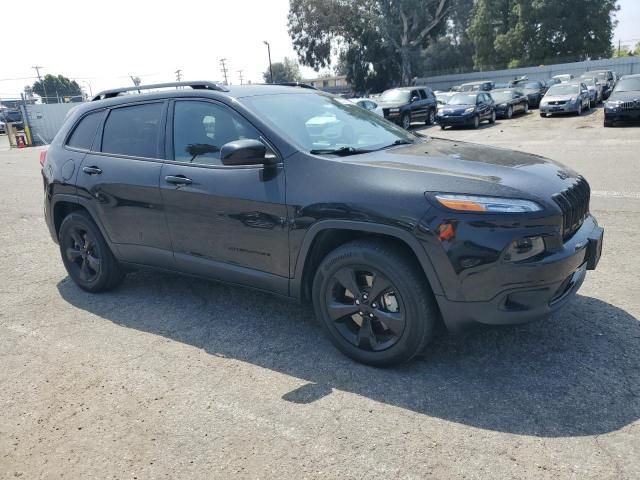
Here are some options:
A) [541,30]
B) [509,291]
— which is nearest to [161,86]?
[509,291]

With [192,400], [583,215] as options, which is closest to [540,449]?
[583,215]

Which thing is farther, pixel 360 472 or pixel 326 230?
pixel 326 230

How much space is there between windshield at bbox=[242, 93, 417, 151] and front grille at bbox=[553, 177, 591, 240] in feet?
4.25

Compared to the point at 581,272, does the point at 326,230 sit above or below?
above

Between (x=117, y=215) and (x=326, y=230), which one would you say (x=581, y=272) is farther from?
(x=117, y=215)

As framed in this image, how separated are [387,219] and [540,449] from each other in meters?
1.37

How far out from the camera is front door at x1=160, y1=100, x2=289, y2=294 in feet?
11.5

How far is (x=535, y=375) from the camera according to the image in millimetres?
3123

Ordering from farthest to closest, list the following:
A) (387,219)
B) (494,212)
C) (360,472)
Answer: (387,219), (494,212), (360,472)

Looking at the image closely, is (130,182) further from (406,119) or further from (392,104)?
(406,119)

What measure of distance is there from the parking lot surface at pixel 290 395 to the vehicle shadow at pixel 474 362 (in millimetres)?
12

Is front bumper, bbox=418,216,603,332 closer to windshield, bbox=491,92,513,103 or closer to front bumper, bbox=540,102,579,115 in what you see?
front bumper, bbox=540,102,579,115

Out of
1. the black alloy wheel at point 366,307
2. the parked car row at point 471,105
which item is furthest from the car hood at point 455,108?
the black alloy wheel at point 366,307

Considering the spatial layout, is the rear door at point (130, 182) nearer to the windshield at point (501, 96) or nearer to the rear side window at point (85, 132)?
the rear side window at point (85, 132)
